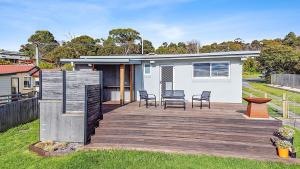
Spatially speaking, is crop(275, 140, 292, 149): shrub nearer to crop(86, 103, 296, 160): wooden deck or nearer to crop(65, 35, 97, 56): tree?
crop(86, 103, 296, 160): wooden deck

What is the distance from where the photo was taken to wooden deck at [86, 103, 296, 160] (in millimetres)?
6906

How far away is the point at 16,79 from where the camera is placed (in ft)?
72.5

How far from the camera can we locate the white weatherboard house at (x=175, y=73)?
12.0m

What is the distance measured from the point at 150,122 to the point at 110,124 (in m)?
1.35

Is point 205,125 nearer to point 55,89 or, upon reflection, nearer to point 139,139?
point 139,139

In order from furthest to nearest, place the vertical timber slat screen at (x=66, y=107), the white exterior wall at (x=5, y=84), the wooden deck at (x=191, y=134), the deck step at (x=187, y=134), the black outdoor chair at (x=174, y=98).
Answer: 1. the white exterior wall at (x=5, y=84)
2. the black outdoor chair at (x=174, y=98)
3. the vertical timber slat screen at (x=66, y=107)
4. the deck step at (x=187, y=134)
5. the wooden deck at (x=191, y=134)

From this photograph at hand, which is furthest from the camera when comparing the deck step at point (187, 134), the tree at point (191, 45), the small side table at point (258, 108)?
the tree at point (191, 45)

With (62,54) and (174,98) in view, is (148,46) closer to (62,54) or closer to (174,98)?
(62,54)

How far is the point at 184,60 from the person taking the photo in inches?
507

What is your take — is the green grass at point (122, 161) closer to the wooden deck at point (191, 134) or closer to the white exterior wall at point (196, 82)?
the wooden deck at point (191, 134)

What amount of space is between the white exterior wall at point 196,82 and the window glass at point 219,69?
203 millimetres

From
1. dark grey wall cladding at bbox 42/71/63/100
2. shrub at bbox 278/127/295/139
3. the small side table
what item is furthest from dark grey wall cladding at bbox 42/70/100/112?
shrub at bbox 278/127/295/139

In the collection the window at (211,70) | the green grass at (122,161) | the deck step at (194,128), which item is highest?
the window at (211,70)

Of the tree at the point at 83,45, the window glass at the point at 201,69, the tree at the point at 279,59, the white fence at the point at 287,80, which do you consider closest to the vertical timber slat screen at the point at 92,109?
the window glass at the point at 201,69
